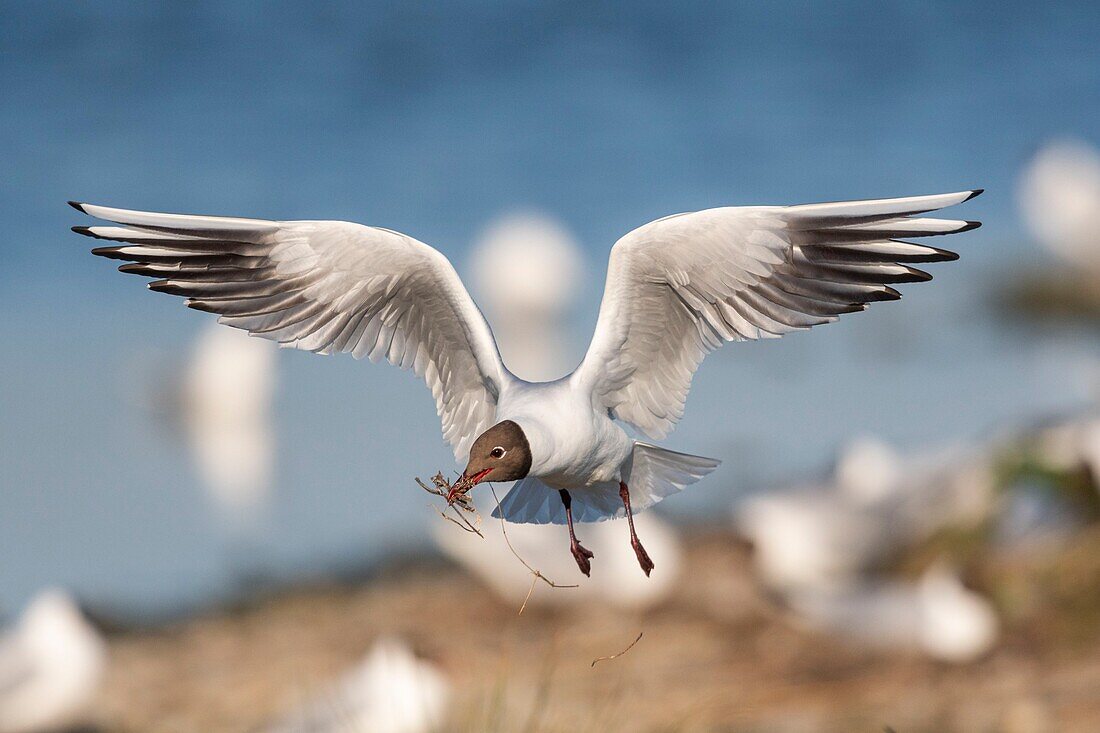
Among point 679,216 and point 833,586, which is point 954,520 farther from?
point 679,216

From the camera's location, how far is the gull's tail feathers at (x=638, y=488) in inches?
130

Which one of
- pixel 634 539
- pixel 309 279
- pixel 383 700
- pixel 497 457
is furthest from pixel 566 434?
pixel 383 700

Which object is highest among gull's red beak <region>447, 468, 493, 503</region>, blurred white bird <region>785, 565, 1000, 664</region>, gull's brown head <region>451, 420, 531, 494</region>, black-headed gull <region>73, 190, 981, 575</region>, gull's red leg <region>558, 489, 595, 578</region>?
black-headed gull <region>73, 190, 981, 575</region>

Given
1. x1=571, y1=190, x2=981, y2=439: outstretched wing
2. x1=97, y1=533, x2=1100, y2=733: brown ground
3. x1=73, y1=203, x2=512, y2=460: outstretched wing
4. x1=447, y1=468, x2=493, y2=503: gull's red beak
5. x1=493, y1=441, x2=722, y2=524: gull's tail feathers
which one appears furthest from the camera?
x1=97, y1=533, x2=1100, y2=733: brown ground

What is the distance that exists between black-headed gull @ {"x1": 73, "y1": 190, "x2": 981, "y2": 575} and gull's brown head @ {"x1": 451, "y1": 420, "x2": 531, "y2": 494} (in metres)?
0.04

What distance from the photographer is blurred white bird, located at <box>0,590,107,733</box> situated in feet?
20.8

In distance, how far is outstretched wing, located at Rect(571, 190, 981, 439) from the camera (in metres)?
2.90

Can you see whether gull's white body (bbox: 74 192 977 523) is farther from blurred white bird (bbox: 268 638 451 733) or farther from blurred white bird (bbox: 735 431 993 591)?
blurred white bird (bbox: 735 431 993 591)

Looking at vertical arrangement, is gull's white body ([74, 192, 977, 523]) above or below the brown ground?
above

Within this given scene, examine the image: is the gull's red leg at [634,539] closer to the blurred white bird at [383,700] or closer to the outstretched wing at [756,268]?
the outstretched wing at [756,268]

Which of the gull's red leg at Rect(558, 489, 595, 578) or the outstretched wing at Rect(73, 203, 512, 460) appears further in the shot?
the outstretched wing at Rect(73, 203, 512, 460)

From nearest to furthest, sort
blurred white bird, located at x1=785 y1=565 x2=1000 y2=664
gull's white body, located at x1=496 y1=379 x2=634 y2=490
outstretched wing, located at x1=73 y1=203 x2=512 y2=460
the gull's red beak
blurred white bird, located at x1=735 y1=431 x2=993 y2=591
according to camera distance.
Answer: the gull's red beak, gull's white body, located at x1=496 y1=379 x2=634 y2=490, outstretched wing, located at x1=73 y1=203 x2=512 y2=460, blurred white bird, located at x1=785 y1=565 x2=1000 y2=664, blurred white bird, located at x1=735 y1=431 x2=993 y2=591

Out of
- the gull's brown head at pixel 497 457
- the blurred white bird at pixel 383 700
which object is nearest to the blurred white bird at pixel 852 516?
the blurred white bird at pixel 383 700

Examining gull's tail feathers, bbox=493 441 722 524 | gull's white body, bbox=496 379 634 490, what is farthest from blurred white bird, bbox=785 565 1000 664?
gull's white body, bbox=496 379 634 490
